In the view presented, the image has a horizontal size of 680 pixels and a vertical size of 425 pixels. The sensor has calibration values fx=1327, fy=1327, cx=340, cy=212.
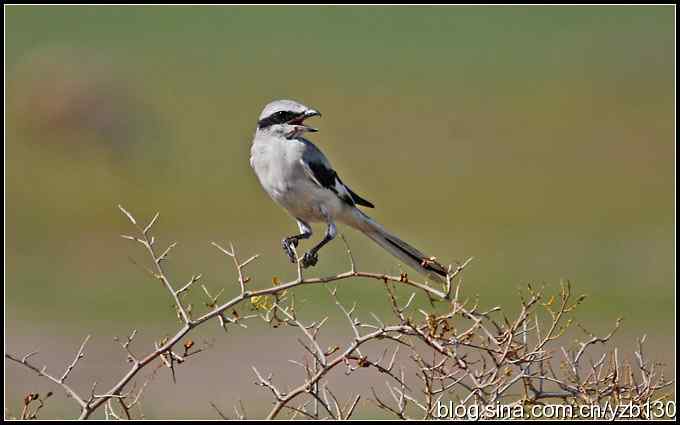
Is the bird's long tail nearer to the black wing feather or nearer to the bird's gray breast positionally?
the black wing feather

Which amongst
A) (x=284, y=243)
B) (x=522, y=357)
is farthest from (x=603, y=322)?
(x=522, y=357)

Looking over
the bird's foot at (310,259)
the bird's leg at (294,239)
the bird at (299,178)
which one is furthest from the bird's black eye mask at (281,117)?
the bird's foot at (310,259)

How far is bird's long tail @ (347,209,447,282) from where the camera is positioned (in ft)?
17.4

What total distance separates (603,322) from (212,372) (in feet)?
18.4

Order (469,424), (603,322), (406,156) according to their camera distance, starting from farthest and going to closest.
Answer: (406,156)
(603,322)
(469,424)

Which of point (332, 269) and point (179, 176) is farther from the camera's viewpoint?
point (179, 176)

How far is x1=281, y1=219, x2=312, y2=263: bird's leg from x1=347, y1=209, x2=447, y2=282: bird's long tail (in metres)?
0.20

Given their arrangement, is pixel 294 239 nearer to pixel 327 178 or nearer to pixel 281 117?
pixel 327 178

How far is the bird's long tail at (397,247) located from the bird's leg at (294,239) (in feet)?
0.66

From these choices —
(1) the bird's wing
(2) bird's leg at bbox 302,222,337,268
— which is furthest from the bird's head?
(2) bird's leg at bbox 302,222,337,268

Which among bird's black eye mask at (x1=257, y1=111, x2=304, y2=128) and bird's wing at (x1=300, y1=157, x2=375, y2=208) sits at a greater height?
bird's black eye mask at (x1=257, y1=111, x2=304, y2=128)

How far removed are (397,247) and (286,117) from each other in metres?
0.76

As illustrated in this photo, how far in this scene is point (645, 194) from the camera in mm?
27156

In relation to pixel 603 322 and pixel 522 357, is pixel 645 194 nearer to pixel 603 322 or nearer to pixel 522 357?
pixel 603 322
